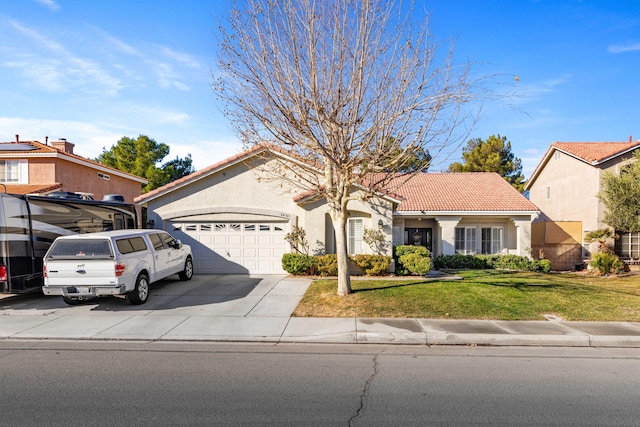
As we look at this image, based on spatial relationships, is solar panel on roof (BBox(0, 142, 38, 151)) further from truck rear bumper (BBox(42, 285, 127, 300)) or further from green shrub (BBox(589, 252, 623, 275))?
green shrub (BBox(589, 252, 623, 275))

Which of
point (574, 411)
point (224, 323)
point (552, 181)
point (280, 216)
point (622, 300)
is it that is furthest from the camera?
point (552, 181)

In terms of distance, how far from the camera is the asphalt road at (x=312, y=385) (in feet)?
14.1

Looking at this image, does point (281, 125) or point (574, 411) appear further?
point (281, 125)

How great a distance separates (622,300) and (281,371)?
32.1 feet

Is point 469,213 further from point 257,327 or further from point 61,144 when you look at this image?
point 61,144

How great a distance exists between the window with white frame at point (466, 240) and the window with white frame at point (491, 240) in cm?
38

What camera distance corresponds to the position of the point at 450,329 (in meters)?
7.71

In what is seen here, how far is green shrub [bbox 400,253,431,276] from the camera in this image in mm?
14141

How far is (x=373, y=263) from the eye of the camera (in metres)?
14.1

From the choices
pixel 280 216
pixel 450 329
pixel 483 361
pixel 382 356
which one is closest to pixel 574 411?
pixel 483 361

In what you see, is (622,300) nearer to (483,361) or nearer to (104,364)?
(483,361)

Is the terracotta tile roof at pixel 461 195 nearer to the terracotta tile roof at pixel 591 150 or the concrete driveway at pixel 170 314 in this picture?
the terracotta tile roof at pixel 591 150

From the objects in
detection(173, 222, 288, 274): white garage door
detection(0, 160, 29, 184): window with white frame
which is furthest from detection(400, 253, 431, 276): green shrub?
detection(0, 160, 29, 184): window with white frame

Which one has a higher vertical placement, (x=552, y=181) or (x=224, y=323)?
(x=552, y=181)
